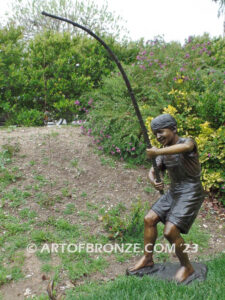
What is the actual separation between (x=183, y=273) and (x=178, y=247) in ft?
1.06

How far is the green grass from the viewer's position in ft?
8.61

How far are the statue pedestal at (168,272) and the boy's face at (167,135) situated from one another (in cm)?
131

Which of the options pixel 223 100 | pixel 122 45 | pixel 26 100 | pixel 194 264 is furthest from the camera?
pixel 122 45

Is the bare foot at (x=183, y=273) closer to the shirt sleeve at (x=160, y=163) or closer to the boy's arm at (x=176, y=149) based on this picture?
the shirt sleeve at (x=160, y=163)

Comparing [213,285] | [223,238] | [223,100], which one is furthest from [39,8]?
[213,285]

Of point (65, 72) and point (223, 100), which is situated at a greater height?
point (65, 72)

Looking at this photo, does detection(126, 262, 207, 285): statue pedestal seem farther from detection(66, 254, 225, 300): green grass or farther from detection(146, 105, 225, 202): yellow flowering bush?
detection(146, 105, 225, 202): yellow flowering bush

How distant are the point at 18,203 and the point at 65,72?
15.2 feet

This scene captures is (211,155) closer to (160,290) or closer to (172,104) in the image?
(172,104)

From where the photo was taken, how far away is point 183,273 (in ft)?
9.57

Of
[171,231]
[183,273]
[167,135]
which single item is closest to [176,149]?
[167,135]

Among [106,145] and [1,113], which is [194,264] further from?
[1,113]

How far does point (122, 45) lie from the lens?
9.61 metres

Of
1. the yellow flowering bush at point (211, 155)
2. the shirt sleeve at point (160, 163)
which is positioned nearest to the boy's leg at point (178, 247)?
the shirt sleeve at point (160, 163)
